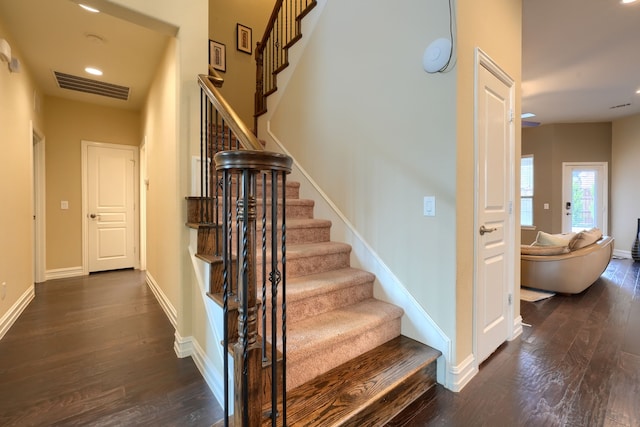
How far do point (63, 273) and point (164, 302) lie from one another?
103 inches

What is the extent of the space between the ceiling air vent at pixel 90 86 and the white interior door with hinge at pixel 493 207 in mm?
4240

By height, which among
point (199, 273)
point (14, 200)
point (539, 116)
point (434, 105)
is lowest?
point (199, 273)

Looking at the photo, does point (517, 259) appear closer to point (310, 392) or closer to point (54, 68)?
point (310, 392)

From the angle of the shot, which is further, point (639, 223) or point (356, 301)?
point (639, 223)

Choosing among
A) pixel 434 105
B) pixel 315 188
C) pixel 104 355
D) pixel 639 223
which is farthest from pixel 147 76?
pixel 639 223

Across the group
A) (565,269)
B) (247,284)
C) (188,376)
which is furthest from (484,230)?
(565,269)

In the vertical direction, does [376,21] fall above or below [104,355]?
above

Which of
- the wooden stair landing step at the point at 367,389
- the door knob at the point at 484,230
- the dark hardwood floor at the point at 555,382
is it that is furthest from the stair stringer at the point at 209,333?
the door knob at the point at 484,230

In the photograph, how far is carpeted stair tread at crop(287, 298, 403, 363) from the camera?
161cm

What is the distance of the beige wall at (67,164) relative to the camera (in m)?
4.43

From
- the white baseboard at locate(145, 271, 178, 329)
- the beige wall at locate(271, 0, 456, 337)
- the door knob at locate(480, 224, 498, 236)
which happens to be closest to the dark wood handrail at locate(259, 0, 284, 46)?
the beige wall at locate(271, 0, 456, 337)

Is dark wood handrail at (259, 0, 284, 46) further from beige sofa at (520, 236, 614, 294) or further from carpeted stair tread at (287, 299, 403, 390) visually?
beige sofa at (520, 236, 614, 294)

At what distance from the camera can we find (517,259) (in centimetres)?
257

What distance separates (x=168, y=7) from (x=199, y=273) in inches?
72.0
